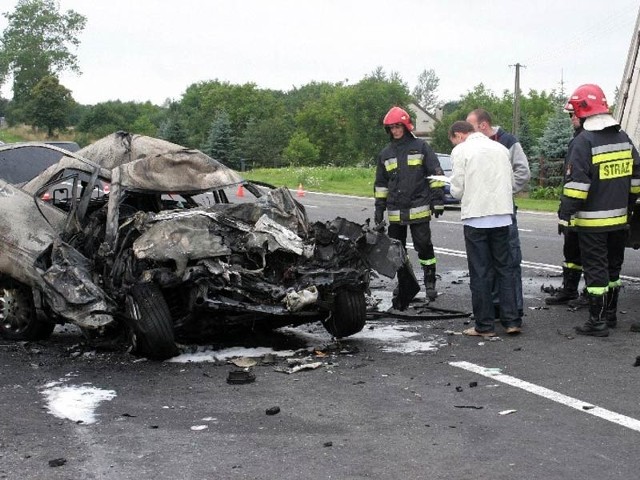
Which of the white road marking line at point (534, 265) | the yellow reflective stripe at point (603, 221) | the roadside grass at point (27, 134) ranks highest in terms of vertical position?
the roadside grass at point (27, 134)

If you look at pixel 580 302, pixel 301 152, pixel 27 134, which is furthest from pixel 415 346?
pixel 301 152

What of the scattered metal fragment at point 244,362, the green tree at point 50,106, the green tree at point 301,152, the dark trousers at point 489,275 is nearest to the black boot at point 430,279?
the dark trousers at point 489,275

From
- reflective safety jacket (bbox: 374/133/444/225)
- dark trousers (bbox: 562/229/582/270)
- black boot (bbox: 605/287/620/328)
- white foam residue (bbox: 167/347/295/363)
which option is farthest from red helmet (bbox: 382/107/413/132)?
white foam residue (bbox: 167/347/295/363)

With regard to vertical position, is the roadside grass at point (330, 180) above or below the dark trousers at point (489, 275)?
below

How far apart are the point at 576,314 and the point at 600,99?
7.05ft

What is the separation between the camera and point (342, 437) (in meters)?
5.16

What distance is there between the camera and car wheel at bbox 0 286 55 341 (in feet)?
26.5

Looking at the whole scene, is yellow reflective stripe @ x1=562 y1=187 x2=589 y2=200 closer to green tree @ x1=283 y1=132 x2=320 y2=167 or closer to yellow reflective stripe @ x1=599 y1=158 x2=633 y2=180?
yellow reflective stripe @ x1=599 y1=158 x2=633 y2=180

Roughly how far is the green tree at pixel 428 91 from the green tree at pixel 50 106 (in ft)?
256

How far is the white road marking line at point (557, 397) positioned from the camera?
5.36 meters

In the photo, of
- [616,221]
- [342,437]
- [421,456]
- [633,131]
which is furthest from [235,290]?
[633,131]

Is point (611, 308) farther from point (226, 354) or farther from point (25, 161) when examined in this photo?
point (25, 161)

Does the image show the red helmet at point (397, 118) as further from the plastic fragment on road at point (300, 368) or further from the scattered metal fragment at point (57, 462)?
the scattered metal fragment at point (57, 462)

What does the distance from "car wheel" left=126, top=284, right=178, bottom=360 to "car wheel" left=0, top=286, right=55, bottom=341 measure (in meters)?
1.33
